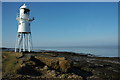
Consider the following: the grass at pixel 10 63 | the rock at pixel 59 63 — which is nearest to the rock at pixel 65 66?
the rock at pixel 59 63

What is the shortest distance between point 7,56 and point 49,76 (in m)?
7.09

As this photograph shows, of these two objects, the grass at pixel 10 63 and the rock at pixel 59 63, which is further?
the rock at pixel 59 63

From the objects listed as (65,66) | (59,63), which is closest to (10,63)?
(59,63)

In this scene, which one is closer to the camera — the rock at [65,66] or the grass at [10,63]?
the grass at [10,63]

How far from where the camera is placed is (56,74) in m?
14.6

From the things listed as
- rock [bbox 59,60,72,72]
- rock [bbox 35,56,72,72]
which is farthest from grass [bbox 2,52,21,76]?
rock [bbox 59,60,72,72]

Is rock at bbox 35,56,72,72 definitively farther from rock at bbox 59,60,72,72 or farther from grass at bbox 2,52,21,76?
grass at bbox 2,52,21,76

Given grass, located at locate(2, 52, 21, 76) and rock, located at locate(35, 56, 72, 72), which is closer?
grass, located at locate(2, 52, 21, 76)

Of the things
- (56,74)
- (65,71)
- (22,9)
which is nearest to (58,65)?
(65,71)

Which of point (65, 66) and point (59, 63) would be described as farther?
point (59, 63)

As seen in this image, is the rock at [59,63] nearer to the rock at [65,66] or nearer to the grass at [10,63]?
the rock at [65,66]

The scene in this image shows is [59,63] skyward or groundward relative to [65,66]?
skyward

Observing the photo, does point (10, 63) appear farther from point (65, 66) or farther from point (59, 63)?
point (65, 66)

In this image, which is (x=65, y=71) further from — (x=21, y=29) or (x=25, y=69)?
(x=21, y=29)
